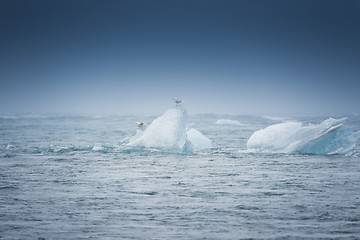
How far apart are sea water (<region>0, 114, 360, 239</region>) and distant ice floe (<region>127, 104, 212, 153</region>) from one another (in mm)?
685

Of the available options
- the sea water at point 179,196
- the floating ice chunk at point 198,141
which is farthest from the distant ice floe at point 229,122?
the sea water at point 179,196

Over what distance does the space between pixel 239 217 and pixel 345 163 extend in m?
11.1

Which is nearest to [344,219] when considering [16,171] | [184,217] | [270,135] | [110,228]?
[184,217]

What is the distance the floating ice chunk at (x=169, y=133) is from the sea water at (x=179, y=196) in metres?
0.69

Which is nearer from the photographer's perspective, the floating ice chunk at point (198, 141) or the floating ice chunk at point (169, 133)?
the floating ice chunk at point (169, 133)

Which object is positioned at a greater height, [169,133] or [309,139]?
[169,133]

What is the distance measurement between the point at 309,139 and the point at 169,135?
6664 millimetres

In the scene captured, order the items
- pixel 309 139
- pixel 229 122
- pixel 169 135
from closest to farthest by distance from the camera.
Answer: pixel 309 139
pixel 169 135
pixel 229 122

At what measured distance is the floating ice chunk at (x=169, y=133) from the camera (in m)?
24.2

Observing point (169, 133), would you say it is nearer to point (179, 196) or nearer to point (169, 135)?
point (169, 135)

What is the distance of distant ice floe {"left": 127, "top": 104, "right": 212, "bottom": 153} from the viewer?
79.4ft

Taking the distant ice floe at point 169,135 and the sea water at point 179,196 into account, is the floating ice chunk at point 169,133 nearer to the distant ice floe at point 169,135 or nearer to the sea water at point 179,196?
the distant ice floe at point 169,135

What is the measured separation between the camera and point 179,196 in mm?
14633

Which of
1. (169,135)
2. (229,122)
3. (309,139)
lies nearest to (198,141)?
(169,135)
